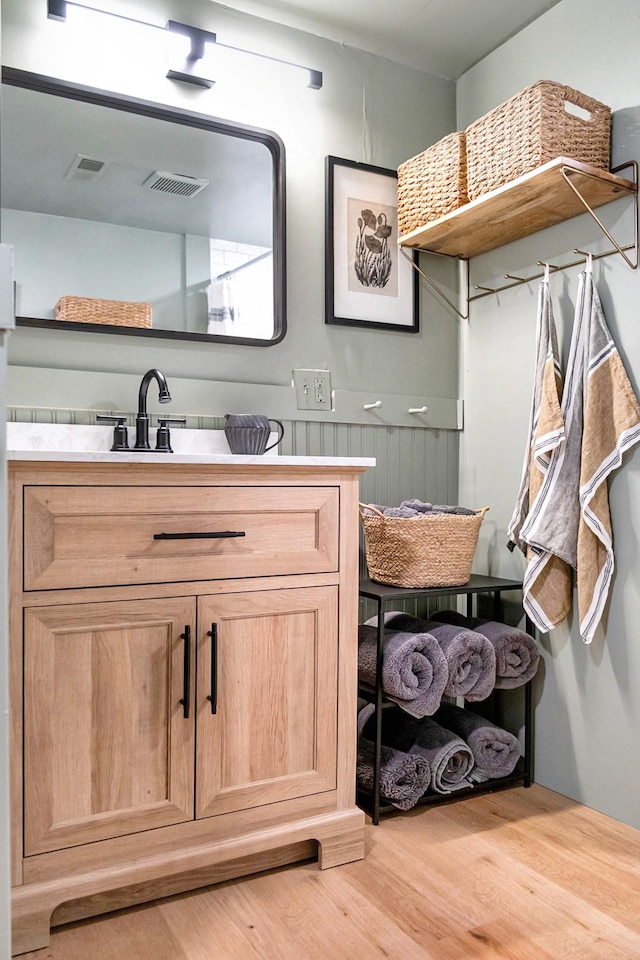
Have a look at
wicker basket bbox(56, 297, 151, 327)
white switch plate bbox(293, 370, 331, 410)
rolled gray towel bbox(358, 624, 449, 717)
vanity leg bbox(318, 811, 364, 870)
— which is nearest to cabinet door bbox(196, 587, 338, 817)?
vanity leg bbox(318, 811, 364, 870)

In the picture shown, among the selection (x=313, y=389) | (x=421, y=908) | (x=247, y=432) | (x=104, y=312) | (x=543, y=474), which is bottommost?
(x=421, y=908)

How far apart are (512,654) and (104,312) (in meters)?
1.41

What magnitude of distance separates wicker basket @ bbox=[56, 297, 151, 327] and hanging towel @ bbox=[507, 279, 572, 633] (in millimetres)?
1060

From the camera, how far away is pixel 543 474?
1984 mm

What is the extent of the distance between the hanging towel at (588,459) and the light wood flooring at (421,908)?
53 cm

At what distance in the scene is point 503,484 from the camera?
2.33 m

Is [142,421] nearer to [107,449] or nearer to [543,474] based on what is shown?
[107,449]

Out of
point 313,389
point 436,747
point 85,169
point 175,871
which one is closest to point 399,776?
point 436,747

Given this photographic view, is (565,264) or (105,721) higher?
(565,264)

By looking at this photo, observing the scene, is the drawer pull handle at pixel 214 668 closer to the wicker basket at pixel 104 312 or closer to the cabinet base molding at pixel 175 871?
the cabinet base molding at pixel 175 871

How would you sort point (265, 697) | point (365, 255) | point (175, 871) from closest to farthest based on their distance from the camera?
1. point (175, 871)
2. point (265, 697)
3. point (365, 255)

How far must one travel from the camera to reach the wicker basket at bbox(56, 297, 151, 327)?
190 cm

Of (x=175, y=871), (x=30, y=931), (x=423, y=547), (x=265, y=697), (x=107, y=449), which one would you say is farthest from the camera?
(x=423, y=547)

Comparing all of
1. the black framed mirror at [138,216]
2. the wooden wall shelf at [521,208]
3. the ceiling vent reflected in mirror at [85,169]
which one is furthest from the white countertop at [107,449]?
the wooden wall shelf at [521,208]
